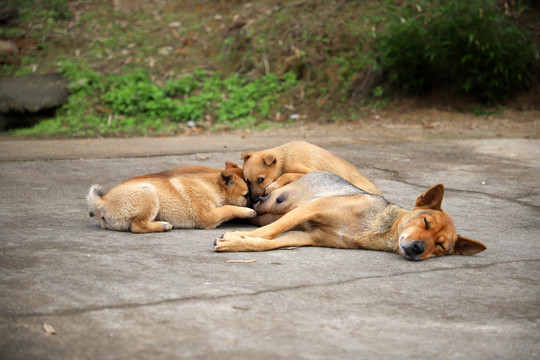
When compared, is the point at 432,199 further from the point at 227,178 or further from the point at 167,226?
the point at 167,226

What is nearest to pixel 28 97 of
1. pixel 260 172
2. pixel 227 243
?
pixel 260 172

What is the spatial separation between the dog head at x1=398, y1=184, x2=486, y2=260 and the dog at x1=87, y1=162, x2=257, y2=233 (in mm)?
1485

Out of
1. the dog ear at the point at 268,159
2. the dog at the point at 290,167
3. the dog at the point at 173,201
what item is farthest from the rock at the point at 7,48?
the dog at the point at 173,201

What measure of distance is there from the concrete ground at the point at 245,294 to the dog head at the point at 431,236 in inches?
3.8

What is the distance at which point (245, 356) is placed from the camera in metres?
2.66

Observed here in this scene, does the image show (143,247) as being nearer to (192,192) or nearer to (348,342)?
(192,192)

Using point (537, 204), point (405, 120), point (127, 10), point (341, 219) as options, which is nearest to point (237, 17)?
point (127, 10)

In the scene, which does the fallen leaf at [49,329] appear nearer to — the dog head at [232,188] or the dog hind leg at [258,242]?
the dog hind leg at [258,242]

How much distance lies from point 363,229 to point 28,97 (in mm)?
9714

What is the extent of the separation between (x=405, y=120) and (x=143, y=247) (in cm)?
887

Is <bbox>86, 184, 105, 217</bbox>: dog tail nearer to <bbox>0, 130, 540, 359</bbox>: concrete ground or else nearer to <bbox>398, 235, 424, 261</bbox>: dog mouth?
<bbox>0, 130, 540, 359</bbox>: concrete ground

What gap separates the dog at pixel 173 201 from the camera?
191 inches

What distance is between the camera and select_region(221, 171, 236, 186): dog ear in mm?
5395

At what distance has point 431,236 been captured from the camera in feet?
14.7
